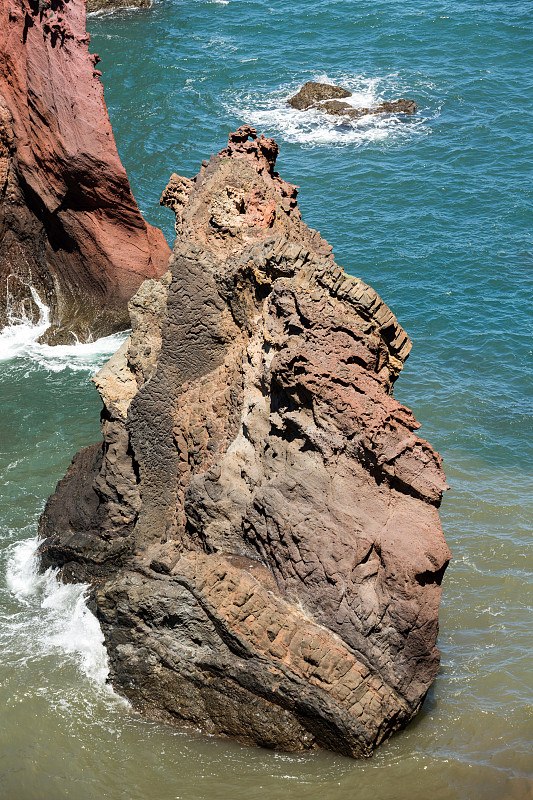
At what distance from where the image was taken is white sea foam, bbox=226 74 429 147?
31.2 metres

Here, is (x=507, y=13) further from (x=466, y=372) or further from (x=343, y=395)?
(x=343, y=395)

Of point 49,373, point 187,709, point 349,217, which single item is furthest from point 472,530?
point 349,217

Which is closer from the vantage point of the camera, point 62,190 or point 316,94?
point 62,190

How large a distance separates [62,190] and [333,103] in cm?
1655

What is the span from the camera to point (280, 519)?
30.0ft

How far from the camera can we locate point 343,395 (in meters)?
8.83

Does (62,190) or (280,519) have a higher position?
(62,190)

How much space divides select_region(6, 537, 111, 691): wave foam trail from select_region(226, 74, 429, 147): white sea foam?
2206 centimetres

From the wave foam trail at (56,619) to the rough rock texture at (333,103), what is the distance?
24.4 m

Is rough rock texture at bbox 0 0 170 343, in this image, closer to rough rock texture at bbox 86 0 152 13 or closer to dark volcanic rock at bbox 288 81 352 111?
dark volcanic rock at bbox 288 81 352 111

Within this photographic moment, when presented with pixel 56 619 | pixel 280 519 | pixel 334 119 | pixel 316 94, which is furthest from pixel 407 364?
pixel 316 94

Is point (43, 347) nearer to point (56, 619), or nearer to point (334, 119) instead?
point (56, 619)


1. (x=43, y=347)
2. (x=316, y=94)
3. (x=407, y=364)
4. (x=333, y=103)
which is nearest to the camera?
(x=407, y=364)

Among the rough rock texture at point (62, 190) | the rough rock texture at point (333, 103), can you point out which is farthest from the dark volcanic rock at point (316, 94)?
the rough rock texture at point (62, 190)
